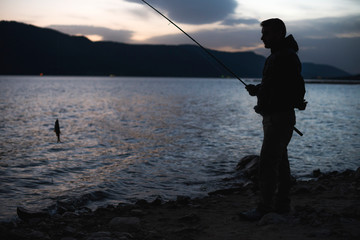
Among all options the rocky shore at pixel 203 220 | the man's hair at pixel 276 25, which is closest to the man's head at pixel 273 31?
the man's hair at pixel 276 25

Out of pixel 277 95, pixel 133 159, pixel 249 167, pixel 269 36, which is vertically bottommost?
pixel 133 159

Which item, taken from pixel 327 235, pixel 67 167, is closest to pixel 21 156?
pixel 67 167

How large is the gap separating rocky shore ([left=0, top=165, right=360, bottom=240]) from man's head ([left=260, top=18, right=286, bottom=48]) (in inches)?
96.2

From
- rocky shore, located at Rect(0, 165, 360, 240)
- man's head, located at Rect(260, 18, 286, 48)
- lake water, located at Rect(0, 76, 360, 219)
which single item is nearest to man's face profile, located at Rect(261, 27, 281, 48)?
man's head, located at Rect(260, 18, 286, 48)

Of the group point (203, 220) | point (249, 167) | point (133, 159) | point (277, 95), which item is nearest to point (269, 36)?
point (277, 95)

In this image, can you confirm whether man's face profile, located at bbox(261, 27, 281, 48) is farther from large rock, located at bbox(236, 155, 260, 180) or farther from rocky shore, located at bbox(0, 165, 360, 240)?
large rock, located at bbox(236, 155, 260, 180)

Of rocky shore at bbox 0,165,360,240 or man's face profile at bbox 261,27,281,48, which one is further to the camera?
man's face profile at bbox 261,27,281,48

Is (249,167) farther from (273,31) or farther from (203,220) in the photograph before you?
(273,31)

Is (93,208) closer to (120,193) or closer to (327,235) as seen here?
(120,193)

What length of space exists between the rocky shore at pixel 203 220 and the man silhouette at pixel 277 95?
26.6 inches

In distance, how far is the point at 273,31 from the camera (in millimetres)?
4316

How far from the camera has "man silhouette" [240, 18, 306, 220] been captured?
4230mm

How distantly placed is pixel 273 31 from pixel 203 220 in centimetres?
313

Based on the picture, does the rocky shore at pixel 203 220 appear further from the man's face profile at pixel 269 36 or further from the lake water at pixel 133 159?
the man's face profile at pixel 269 36
